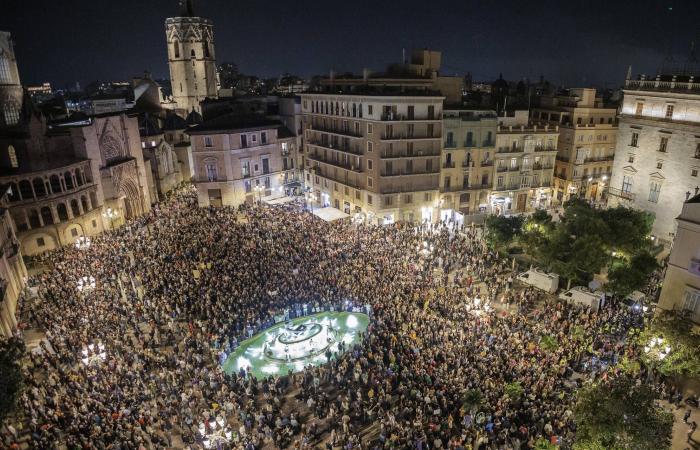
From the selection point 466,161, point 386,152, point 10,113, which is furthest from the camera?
point 10,113

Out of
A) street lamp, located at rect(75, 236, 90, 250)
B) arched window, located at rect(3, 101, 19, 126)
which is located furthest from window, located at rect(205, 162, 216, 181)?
arched window, located at rect(3, 101, 19, 126)

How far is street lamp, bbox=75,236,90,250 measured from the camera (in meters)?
38.6

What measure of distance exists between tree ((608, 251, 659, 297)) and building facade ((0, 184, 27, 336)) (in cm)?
3809

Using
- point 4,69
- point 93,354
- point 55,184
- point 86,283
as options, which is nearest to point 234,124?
point 55,184

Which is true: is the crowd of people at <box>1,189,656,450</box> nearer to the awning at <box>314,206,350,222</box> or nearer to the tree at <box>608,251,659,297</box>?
the tree at <box>608,251,659,297</box>

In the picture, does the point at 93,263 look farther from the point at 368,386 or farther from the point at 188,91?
the point at 188,91

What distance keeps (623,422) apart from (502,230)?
21799 millimetres

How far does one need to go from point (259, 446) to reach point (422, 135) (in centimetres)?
3595

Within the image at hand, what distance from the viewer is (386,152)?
46.8m

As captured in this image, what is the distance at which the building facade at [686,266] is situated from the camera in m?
24.9

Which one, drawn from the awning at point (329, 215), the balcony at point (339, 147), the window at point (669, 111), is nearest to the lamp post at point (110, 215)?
the awning at point (329, 215)

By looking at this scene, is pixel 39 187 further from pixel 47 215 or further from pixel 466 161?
pixel 466 161

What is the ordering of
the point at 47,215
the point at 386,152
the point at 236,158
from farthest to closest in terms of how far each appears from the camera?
1. the point at 236,158
2. the point at 386,152
3. the point at 47,215

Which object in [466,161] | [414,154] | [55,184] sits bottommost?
[55,184]
